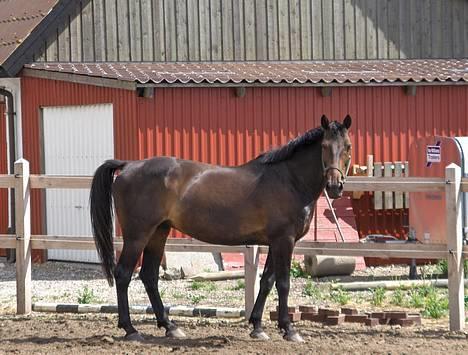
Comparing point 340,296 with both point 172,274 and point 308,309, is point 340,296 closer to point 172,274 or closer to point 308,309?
point 308,309

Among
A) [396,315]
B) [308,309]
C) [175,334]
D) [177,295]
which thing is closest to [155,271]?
[175,334]

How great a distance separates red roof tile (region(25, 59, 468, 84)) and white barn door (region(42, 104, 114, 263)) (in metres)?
0.72

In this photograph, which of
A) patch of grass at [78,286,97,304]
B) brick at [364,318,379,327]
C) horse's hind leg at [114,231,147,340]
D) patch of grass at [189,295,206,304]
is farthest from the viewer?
patch of grass at [189,295,206,304]

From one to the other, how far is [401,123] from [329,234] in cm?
233

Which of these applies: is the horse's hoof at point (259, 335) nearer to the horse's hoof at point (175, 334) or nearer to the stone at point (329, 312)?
the horse's hoof at point (175, 334)

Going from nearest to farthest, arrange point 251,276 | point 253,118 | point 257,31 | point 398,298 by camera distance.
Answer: point 251,276 < point 398,298 < point 253,118 < point 257,31

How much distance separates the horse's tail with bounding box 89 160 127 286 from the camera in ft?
34.3

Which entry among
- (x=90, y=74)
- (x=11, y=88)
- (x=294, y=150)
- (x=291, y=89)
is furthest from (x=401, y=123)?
(x=294, y=150)

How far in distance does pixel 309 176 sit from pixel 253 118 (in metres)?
6.64

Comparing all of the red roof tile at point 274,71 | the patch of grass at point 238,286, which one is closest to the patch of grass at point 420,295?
the patch of grass at point 238,286

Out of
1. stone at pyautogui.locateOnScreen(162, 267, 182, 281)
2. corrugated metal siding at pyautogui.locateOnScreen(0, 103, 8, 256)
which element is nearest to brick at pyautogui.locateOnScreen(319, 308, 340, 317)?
stone at pyautogui.locateOnScreen(162, 267, 182, 281)

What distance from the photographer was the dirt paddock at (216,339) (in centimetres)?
965

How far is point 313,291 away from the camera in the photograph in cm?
1345

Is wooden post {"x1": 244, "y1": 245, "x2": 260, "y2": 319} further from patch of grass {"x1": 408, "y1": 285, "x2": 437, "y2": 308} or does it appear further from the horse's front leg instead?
patch of grass {"x1": 408, "y1": 285, "x2": 437, "y2": 308}
